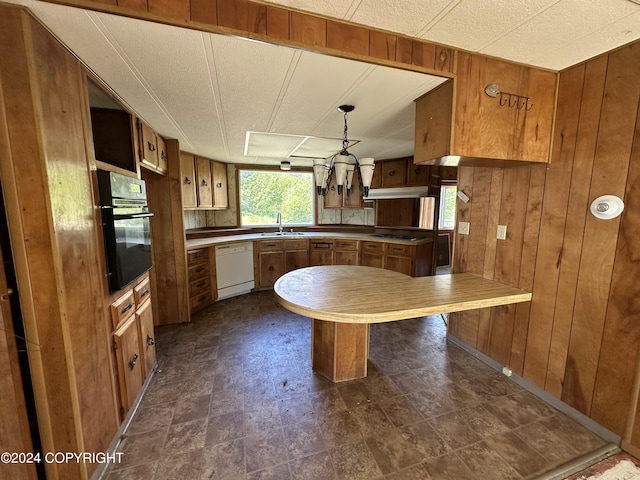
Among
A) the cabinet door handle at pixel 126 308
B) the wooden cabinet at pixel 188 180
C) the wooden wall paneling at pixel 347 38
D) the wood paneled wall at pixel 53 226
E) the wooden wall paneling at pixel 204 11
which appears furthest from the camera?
the wooden cabinet at pixel 188 180

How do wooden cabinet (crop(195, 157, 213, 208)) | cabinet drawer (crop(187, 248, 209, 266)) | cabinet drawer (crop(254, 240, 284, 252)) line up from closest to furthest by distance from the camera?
cabinet drawer (crop(187, 248, 209, 266)), wooden cabinet (crop(195, 157, 213, 208)), cabinet drawer (crop(254, 240, 284, 252))

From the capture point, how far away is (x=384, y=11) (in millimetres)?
1133

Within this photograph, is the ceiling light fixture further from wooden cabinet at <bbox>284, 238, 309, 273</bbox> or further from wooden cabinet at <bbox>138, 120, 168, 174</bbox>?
wooden cabinet at <bbox>284, 238, 309, 273</bbox>

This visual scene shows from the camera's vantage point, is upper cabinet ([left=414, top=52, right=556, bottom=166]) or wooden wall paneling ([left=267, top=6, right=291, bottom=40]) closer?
wooden wall paneling ([left=267, top=6, right=291, bottom=40])

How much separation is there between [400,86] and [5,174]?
6.50 ft

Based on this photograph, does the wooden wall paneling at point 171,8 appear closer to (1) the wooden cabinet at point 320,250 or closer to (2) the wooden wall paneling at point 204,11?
(2) the wooden wall paneling at point 204,11

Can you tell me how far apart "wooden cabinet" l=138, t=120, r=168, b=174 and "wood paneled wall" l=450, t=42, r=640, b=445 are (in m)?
2.94

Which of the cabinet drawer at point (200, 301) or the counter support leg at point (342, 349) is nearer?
the counter support leg at point (342, 349)

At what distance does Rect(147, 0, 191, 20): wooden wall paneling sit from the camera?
3.41 ft

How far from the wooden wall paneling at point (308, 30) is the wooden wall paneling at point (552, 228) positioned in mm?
1636

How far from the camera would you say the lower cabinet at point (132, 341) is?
1530 millimetres

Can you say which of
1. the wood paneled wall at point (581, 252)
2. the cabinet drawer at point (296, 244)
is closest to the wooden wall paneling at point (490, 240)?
the wood paneled wall at point (581, 252)

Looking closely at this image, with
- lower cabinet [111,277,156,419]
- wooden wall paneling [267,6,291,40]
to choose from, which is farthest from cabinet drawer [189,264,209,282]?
wooden wall paneling [267,6,291,40]

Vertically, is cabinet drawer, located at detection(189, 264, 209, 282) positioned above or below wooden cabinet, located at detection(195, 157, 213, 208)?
below
